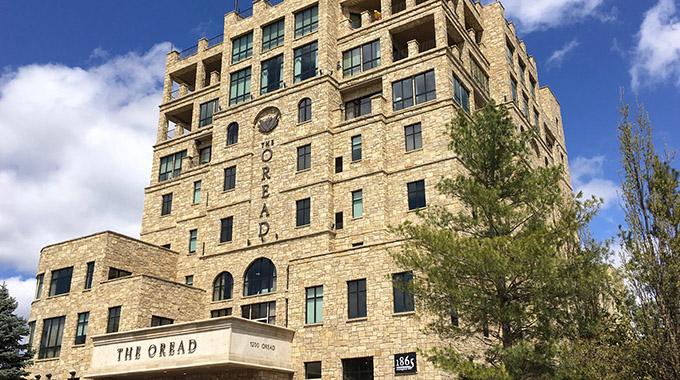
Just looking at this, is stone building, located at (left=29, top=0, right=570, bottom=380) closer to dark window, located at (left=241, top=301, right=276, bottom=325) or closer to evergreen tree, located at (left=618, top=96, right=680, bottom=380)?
dark window, located at (left=241, top=301, right=276, bottom=325)

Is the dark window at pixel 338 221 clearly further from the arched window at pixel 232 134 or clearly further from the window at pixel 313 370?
the arched window at pixel 232 134

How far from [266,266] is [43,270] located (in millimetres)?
15378

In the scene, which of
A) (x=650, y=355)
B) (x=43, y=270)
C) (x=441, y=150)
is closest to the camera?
(x=650, y=355)

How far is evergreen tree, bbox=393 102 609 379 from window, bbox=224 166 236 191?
20173mm

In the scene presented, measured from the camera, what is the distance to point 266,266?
35969mm

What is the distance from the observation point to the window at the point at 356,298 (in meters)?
29.9

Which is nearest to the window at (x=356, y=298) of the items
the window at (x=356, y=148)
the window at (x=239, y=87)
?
the window at (x=356, y=148)

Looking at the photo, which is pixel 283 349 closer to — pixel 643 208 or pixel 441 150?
pixel 441 150

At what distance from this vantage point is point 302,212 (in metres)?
36.2

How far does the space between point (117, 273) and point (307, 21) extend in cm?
2035

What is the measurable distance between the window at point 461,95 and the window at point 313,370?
16.8 m

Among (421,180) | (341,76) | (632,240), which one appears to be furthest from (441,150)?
(632,240)

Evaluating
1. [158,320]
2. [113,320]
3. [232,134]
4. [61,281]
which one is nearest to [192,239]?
[232,134]

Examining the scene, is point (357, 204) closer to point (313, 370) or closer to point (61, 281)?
point (313, 370)
